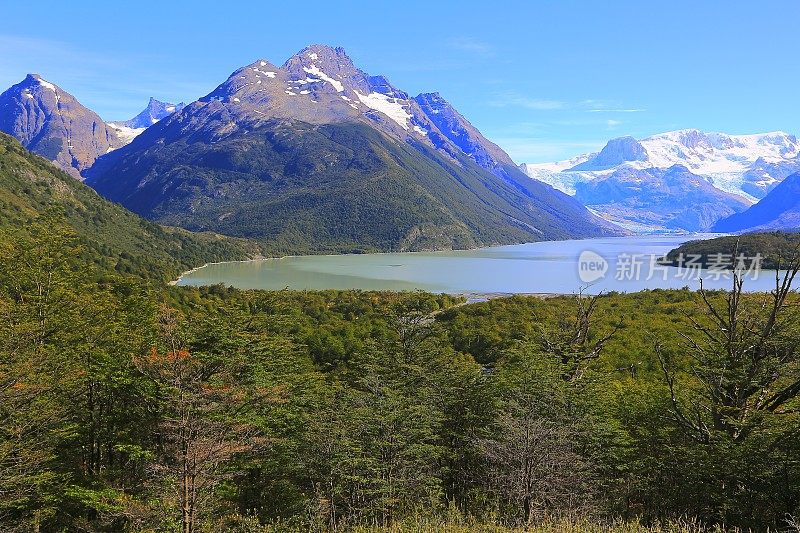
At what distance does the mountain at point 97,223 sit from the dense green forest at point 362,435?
59418 mm

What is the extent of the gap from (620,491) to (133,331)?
53.4 ft

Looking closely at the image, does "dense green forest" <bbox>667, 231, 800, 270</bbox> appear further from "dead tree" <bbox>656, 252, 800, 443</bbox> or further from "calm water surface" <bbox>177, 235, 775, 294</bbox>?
"dead tree" <bbox>656, 252, 800, 443</bbox>

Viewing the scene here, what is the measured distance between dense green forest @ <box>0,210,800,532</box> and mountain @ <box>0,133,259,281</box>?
5942 cm

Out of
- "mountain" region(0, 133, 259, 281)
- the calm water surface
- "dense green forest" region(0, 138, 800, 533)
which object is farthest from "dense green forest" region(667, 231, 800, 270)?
"mountain" region(0, 133, 259, 281)

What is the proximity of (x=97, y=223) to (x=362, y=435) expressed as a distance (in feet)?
362

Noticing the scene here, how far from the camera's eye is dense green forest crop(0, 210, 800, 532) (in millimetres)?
10008

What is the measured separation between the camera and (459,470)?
50.2 feet

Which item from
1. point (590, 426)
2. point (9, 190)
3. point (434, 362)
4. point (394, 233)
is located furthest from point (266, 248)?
point (590, 426)

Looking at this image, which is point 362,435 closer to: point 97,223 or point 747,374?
point 747,374

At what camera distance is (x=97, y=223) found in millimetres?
106062

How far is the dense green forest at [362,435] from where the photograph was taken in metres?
10.0

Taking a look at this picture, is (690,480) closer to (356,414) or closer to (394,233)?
(356,414)

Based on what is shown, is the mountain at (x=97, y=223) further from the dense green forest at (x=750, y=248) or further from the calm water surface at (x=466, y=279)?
the dense green forest at (x=750, y=248)

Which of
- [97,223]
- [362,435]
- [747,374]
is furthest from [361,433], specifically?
[97,223]
